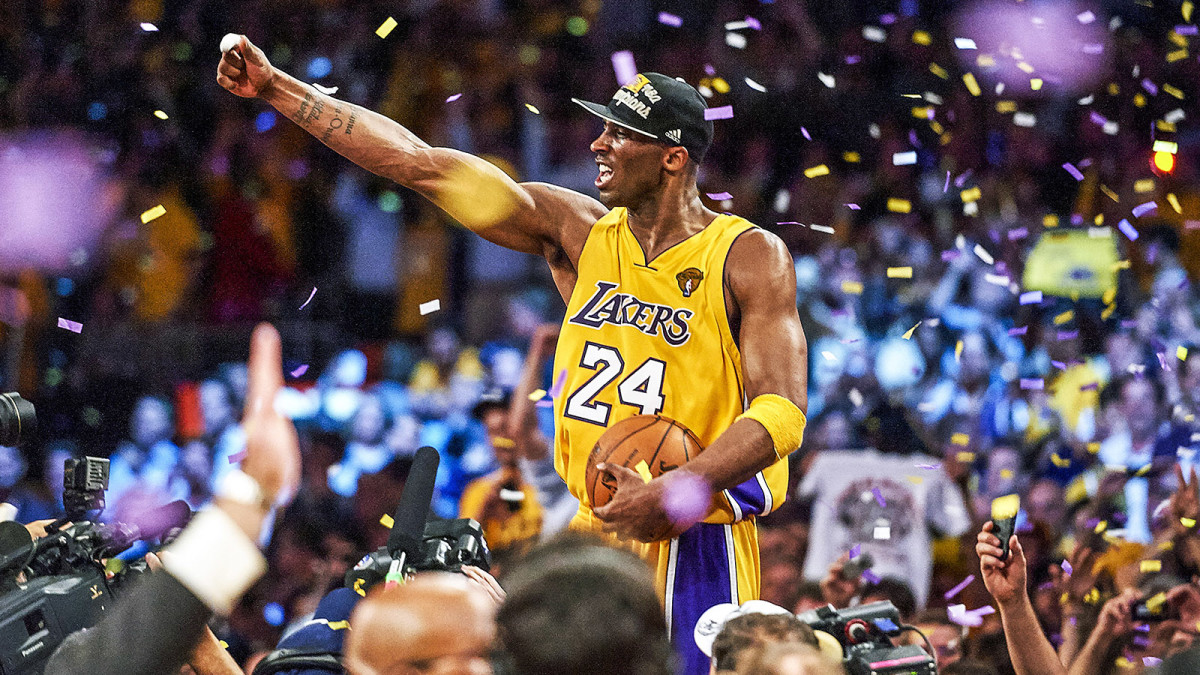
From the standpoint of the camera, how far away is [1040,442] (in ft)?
23.2

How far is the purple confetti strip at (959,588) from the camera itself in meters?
6.07

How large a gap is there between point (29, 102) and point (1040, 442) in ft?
21.5

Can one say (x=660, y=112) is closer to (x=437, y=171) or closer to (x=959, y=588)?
(x=437, y=171)

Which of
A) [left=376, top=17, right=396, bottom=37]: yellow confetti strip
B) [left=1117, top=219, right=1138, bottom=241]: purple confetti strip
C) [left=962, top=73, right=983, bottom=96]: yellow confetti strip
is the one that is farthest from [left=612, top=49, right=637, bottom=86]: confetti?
[left=1117, top=219, right=1138, bottom=241]: purple confetti strip

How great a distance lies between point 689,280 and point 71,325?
5.26 meters

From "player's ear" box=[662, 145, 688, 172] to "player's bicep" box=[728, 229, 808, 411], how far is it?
0.28m

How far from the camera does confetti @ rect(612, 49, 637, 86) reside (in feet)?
31.6

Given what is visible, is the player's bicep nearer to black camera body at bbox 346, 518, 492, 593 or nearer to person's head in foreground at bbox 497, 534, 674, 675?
black camera body at bbox 346, 518, 492, 593

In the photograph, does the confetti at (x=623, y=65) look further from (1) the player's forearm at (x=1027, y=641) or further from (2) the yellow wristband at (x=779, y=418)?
(1) the player's forearm at (x=1027, y=641)

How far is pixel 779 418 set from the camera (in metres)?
3.16

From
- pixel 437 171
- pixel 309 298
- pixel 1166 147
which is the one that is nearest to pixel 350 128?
pixel 437 171

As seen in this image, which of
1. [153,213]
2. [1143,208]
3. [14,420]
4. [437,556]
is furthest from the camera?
[1143,208]

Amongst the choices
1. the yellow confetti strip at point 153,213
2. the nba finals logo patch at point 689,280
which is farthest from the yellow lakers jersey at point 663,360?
the yellow confetti strip at point 153,213

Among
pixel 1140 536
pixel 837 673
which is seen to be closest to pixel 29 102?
pixel 1140 536
